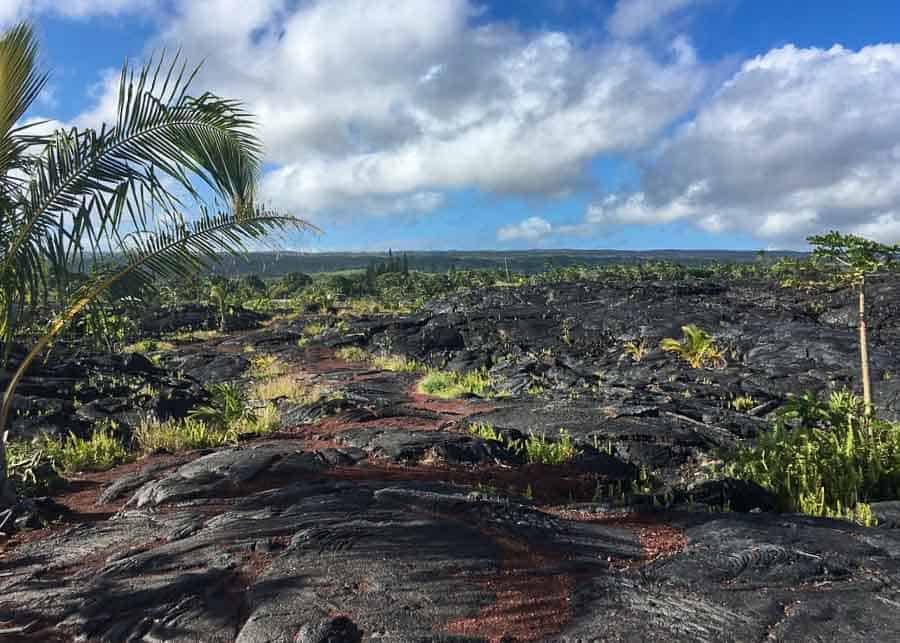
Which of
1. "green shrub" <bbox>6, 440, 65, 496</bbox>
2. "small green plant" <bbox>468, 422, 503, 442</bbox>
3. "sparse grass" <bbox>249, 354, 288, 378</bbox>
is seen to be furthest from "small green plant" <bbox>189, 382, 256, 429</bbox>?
"sparse grass" <bbox>249, 354, 288, 378</bbox>

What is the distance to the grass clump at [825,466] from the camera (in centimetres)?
614

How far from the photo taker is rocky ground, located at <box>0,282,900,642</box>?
136 inches

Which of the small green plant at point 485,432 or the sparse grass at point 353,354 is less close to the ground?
the small green plant at point 485,432

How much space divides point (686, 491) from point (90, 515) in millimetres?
6038

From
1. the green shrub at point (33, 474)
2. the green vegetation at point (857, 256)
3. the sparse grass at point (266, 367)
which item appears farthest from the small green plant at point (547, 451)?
the sparse grass at point (266, 367)

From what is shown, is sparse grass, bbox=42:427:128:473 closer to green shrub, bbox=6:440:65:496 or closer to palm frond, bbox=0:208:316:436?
green shrub, bbox=6:440:65:496

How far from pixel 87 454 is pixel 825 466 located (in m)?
9.45

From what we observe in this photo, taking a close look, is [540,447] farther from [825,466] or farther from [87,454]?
[87,454]

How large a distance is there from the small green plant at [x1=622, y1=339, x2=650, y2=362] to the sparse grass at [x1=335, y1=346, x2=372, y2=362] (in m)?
10.3

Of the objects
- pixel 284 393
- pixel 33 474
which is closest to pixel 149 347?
pixel 284 393

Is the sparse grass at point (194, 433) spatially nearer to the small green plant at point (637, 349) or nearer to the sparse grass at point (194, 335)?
the small green plant at point (637, 349)

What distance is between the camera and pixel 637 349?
21672mm

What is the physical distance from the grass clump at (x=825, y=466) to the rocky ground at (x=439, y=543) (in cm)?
45

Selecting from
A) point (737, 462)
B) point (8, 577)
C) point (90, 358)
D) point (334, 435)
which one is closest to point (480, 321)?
point (90, 358)
